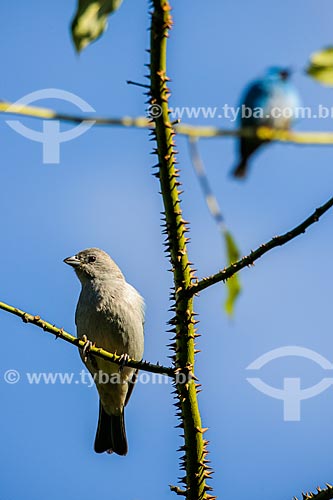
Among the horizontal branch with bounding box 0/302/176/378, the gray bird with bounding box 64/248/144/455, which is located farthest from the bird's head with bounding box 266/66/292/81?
the gray bird with bounding box 64/248/144/455

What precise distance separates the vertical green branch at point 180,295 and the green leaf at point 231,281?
424 millimetres

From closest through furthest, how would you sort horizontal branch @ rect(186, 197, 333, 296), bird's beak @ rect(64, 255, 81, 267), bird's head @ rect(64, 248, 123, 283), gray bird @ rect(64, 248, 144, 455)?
horizontal branch @ rect(186, 197, 333, 296) < gray bird @ rect(64, 248, 144, 455) < bird's head @ rect(64, 248, 123, 283) < bird's beak @ rect(64, 255, 81, 267)

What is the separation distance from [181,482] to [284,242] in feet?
4.74

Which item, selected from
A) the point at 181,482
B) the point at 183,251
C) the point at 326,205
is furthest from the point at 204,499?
the point at 326,205

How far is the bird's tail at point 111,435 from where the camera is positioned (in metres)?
7.54

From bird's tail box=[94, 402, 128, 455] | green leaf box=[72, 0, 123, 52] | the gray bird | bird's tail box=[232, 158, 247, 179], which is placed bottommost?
bird's tail box=[232, 158, 247, 179]

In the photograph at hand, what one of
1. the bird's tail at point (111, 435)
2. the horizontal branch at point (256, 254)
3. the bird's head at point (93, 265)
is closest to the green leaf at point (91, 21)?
the horizontal branch at point (256, 254)

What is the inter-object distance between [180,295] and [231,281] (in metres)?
0.90

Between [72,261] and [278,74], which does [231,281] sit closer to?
[278,74]

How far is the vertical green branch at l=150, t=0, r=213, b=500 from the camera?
1708mm

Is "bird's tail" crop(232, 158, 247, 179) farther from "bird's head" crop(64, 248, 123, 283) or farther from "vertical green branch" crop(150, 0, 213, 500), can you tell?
"bird's head" crop(64, 248, 123, 283)

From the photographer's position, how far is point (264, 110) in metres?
0.98

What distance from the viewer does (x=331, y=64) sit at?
3.77ft

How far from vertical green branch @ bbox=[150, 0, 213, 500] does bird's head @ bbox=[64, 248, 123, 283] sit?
4.76 metres
